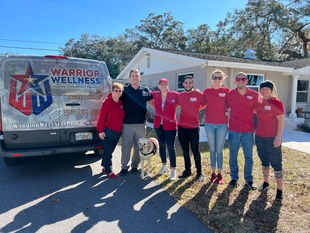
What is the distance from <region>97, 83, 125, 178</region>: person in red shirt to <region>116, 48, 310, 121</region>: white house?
5922mm

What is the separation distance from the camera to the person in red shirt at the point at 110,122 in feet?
14.3

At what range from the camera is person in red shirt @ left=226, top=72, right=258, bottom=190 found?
378cm

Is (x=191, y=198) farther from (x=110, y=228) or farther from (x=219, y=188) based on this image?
(x=110, y=228)

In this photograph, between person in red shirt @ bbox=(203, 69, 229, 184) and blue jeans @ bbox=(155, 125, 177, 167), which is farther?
blue jeans @ bbox=(155, 125, 177, 167)

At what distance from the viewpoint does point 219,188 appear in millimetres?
4012

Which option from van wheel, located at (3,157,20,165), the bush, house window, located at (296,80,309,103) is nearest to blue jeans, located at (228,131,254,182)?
van wheel, located at (3,157,20,165)

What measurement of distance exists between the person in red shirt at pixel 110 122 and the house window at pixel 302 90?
12381 mm

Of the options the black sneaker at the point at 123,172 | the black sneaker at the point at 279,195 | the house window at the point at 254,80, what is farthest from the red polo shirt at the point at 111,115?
the house window at the point at 254,80

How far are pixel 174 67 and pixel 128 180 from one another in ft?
29.3

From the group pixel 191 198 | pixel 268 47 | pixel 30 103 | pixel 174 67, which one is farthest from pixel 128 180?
pixel 268 47

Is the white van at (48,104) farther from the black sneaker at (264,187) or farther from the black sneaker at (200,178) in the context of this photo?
the black sneaker at (264,187)

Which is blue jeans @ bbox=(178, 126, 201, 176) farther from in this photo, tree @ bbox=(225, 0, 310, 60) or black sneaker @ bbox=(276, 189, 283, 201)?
tree @ bbox=(225, 0, 310, 60)

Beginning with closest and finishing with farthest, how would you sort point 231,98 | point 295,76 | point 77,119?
point 231,98 < point 77,119 < point 295,76

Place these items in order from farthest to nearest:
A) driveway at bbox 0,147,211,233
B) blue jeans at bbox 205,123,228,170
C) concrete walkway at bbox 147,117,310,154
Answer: concrete walkway at bbox 147,117,310,154
blue jeans at bbox 205,123,228,170
driveway at bbox 0,147,211,233
